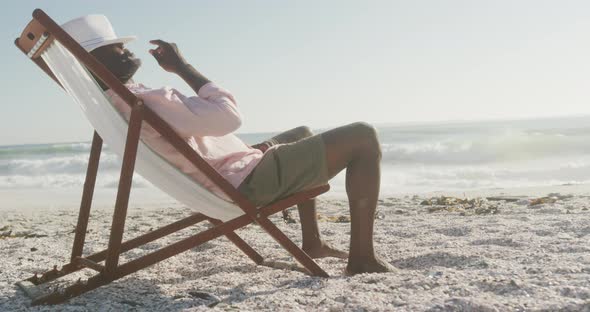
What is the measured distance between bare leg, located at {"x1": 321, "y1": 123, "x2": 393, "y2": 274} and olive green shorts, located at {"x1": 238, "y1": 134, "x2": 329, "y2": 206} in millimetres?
60

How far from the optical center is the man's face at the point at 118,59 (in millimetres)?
2668

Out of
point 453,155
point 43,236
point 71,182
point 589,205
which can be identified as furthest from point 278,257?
point 453,155

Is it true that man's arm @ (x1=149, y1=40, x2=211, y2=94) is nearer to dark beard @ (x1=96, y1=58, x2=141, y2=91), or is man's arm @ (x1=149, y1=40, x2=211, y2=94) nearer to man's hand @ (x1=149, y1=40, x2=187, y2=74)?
man's hand @ (x1=149, y1=40, x2=187, y2=74)

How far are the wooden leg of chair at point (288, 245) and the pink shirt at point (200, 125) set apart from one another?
0.77 feet

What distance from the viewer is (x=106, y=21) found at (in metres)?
2.77

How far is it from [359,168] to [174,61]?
1074 mm

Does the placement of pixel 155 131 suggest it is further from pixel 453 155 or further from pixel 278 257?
pixel 453 155

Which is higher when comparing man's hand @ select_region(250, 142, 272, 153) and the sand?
man's hand @ select_region(250, 142, 272, 153)

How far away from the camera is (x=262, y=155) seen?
2920 mm

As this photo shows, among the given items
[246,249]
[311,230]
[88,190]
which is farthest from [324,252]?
[88,190]

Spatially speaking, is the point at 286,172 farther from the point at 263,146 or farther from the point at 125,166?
the point at 125,166

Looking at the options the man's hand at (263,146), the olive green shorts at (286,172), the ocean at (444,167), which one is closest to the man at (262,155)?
the olive green shorts at (286,172)

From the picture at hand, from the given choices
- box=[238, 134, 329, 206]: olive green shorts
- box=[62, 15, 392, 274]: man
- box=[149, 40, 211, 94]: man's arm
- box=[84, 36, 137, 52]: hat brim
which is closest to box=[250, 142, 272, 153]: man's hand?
box=[62, 15, 392, 274]: man

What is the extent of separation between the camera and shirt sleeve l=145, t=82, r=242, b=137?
2.55 m
